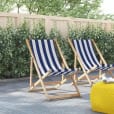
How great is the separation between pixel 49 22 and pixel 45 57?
307cm

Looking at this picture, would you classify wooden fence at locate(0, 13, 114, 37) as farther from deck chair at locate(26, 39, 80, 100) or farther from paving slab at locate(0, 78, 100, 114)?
paving slab at locate(0, 78, 100, 114)

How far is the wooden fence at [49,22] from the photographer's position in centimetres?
963

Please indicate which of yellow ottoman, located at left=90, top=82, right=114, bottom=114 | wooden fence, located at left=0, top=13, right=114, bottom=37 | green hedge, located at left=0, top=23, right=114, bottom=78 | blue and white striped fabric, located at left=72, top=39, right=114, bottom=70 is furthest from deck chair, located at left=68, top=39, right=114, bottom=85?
yellow ottoman, located at left=90, top=82, right=114, bottom=114

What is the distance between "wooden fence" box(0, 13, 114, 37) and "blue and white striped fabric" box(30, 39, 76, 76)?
1.82 metres

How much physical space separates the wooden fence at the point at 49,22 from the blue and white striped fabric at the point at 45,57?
1.82m

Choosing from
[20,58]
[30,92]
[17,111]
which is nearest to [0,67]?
[20,58]

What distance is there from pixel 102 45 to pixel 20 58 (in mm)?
3278

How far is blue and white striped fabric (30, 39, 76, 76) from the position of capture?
7284mm

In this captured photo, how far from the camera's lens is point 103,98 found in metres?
5.66

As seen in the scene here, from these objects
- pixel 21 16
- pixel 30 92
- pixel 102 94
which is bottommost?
pixel 30 92

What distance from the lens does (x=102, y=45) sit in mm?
11945

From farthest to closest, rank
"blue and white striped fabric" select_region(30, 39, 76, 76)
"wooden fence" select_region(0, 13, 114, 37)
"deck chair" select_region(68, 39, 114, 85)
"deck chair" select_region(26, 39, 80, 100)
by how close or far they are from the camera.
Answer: "wooden fence" select_region(0, 13, 114, 37) → "deck chair" select_region(68, 39, 114, 85) → "blue and white striped fabric" select_region(30, 39, 76, 76) → "deck chair" select_region(26, 39, 80, 100)

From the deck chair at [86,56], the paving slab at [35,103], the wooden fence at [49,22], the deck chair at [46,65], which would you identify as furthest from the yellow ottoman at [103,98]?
the wooden fence at [49,22]

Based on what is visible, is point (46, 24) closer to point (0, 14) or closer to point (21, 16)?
point (21, 16)
